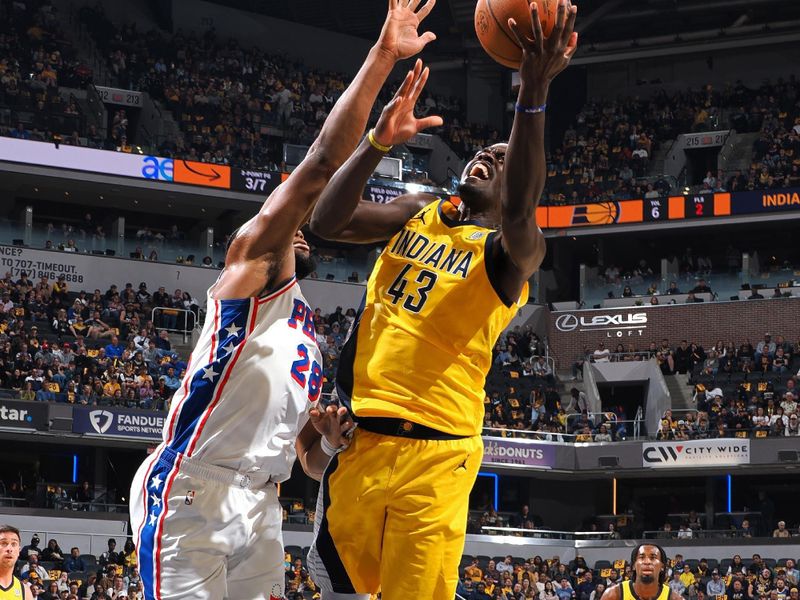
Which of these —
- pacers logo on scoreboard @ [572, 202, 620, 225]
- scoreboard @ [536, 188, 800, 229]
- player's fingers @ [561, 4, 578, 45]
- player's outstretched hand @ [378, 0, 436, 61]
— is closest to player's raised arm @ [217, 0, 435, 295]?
player's outstretched hand @ [378, 0, 436, 61]

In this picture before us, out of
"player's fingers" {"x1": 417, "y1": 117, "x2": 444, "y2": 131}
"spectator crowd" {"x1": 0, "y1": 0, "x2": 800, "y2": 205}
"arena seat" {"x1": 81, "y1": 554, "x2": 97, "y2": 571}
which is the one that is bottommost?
"arena seat" {"x1": 81, "y1": 554, "x2": 97, "y2": 571}

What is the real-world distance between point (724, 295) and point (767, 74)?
1170cm

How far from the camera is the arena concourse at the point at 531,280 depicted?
89.6ft

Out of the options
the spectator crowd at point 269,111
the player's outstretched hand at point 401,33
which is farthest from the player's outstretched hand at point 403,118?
the spectator crowd at point 269,111

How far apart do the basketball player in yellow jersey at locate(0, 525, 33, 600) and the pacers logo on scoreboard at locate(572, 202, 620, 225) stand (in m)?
30.5

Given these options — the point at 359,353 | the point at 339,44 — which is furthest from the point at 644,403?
the point at 359,353

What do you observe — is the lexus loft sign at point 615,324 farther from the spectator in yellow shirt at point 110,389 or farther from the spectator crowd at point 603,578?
the spectator in yellow shirt at point 110,389

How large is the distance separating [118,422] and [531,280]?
610 inches

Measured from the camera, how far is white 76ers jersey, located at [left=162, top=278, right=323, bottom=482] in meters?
4.99

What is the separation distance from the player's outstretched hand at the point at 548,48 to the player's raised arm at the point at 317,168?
58cm

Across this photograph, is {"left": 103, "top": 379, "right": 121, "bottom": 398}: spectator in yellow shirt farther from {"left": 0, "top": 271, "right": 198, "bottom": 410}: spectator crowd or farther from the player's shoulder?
the player's shoulder

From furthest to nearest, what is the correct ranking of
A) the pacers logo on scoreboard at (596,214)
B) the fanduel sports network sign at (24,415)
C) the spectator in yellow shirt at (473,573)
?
the pacers logo on scoreboard at (596,214) < the fanduel sports network sign at (24,415) < the spectator in yellow shirt at (473,573)

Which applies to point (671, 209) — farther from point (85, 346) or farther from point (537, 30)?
point (537, 30)

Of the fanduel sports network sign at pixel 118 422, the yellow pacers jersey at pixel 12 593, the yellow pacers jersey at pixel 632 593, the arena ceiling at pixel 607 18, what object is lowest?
the yellow pacers jersey at pixel 12 593
